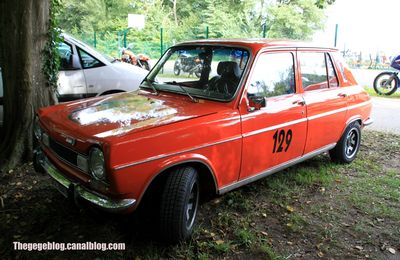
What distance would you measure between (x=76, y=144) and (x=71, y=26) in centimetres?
3444

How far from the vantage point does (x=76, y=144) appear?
288cm

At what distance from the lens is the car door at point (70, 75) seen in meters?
6.21

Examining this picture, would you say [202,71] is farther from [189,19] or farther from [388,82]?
[189,19]

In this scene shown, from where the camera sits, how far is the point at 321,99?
452 centimetres

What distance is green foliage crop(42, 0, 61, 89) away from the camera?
4.79 m

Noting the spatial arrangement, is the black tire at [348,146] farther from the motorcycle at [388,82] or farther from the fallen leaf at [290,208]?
the motorcycle at [388,82]

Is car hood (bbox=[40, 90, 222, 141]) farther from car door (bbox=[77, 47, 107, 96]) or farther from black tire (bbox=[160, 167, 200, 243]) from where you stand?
car door (bbox=[77, 47, 107, 96])

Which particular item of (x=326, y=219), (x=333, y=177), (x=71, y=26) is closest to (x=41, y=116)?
(x=326, y=219)

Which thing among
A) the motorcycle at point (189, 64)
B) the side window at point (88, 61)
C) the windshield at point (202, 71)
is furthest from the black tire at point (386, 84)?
the motorcycle at point (189, 64)

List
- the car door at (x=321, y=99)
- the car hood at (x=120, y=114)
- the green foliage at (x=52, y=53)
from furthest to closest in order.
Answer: the green foliage at (x=52, y=53)
the car door at (x=321, y=99)
the car hood at (x=120, y=114)

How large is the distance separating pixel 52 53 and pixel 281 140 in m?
3.24

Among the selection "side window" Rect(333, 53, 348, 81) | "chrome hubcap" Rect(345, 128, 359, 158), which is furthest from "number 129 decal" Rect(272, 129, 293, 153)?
"chrome hubcap" Rect(345, 128, 359, 158)

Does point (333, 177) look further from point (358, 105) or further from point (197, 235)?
point (197, 235)

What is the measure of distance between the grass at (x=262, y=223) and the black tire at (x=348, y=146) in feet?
1.68
